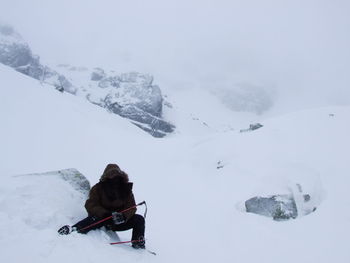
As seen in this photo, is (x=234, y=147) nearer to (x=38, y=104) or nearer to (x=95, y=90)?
(x=38, y=104)

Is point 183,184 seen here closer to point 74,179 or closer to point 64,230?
point 74,179

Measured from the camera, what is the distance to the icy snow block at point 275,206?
39.3 ft

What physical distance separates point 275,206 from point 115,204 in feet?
26.2

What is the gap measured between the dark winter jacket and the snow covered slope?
617 mm

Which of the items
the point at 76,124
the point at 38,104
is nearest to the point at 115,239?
the point at 76,124

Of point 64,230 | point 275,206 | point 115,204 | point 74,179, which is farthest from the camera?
point 275,206

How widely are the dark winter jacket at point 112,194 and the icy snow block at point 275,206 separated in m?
7.45

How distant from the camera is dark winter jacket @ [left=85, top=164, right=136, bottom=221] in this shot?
6.75 metres

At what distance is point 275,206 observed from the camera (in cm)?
1238

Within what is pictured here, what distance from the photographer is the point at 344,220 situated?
10008 millimetres

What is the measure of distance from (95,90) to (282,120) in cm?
18329

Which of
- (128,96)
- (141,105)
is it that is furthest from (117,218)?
(128,96)

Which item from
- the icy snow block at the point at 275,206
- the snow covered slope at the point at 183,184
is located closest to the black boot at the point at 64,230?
the snow covered slope at the point at 183,184

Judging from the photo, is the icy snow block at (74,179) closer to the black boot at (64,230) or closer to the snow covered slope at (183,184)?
the snow covered slope at (183,184)
